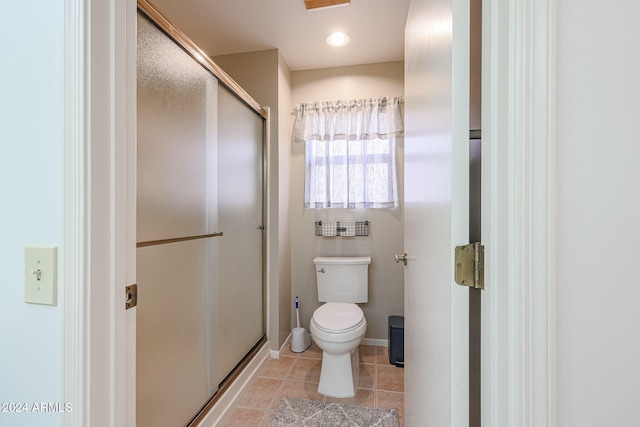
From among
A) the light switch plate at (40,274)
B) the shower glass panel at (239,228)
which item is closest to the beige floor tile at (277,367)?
the shower glass panel at (239,228)

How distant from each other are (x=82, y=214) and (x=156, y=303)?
676mm

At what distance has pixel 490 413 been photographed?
49 centimetres

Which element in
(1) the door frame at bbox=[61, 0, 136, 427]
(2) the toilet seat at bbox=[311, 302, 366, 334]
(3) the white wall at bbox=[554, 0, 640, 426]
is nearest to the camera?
(3) the white wall at bbox=[554, 0, 640, 426]

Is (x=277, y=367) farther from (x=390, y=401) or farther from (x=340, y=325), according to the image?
(x=390, y=401)

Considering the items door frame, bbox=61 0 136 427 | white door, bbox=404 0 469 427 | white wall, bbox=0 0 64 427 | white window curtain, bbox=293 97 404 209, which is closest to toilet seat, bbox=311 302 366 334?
white door, bbox=404 0 469 427

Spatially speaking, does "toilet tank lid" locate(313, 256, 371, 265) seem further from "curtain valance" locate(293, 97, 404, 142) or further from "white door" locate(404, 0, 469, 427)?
"white door" locate(404, 0, 469, 427)

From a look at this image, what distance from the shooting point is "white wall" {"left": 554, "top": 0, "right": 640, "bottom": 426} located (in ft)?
1.27

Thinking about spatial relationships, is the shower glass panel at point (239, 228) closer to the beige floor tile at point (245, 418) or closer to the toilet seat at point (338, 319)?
the beige floor tile at point (245, 418)

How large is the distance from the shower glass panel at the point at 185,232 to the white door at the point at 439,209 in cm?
97

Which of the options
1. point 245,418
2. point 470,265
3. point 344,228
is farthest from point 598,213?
point 344,228

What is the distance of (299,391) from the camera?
175 cm

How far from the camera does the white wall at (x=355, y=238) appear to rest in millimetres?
2354

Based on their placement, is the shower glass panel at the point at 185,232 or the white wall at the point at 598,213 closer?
the white wall at the point at 598,213

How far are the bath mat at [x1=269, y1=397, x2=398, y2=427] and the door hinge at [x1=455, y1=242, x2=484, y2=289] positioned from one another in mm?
1351
